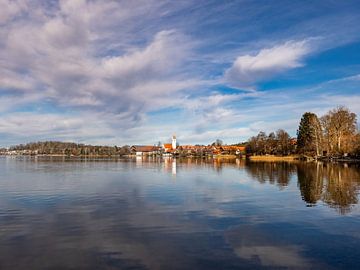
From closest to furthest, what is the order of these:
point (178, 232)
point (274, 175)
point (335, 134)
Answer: point (178, 232) → point (274, 175) → point (335, 134)

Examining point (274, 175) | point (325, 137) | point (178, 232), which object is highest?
point (325, 137)

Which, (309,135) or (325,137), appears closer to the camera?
(325,137)

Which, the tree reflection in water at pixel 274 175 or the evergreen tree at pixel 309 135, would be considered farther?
the evergreen tree at pixel 309 135

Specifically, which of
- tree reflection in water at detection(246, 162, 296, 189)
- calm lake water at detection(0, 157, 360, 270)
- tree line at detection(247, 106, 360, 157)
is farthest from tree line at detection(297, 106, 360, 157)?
calm lake water at detection(0, 157, 360, 270)

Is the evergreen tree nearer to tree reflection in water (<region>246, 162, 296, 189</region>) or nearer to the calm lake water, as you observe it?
tree reflection in water (<region>246, 162, 296, 189</region>)

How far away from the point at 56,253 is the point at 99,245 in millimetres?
1737

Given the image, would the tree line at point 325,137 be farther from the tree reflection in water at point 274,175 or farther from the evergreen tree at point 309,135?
the tree reflection in water at point 274,175

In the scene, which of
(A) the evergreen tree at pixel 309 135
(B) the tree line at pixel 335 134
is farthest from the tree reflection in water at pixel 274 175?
(A) the evergreen tree at pixel 309 135

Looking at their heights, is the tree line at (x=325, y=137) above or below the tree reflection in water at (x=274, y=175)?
above

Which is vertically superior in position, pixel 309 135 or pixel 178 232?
pixel 309 135

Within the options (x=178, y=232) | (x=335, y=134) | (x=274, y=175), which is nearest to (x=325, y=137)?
(x=335, y=134)

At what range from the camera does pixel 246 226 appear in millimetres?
17391

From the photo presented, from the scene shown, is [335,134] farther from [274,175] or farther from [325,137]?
[274,175]

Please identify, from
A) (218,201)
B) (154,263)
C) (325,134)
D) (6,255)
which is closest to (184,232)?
(154,263)
